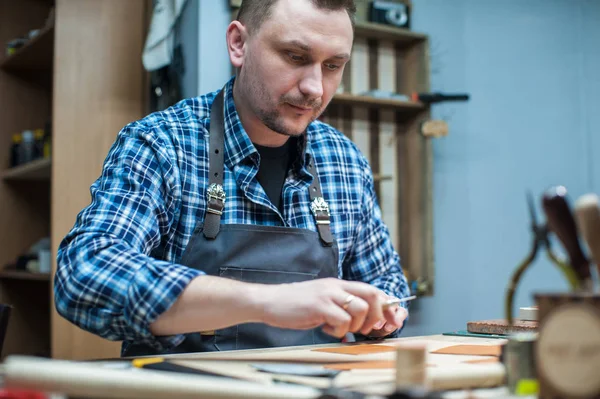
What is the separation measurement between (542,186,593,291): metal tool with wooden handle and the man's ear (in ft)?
3.64

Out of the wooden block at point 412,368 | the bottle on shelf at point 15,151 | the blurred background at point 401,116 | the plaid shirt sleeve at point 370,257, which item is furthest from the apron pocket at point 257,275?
the bottle on shelf at point 15,151

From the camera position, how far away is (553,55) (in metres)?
3.60

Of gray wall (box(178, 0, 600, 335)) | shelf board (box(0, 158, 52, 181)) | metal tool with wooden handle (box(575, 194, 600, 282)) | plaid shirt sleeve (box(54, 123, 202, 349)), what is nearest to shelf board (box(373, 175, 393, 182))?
gray wall (box(178, 0, 600, 335))

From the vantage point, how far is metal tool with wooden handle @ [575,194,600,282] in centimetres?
68

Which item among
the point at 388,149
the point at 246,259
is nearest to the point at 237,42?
the point at 246,259

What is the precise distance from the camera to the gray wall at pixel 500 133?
3.29 metres

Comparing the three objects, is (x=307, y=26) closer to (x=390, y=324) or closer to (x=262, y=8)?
(x=262, y=8)

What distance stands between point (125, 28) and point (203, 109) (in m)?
1.38

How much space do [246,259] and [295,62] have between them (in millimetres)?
454

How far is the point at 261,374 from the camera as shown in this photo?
89cm

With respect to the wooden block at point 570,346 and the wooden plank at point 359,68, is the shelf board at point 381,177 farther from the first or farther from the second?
the wooden block at point 570,346

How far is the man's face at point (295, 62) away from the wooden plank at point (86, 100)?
138 cm

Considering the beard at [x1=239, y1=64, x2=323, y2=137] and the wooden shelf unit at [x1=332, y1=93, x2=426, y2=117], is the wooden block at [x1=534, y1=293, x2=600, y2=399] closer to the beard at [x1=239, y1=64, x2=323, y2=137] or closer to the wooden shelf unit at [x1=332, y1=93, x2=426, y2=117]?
the beard at [x1=239, y1=64, x2=323, y2=137]

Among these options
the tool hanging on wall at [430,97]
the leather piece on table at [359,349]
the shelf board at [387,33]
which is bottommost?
the leather piece on table at [359,349]
